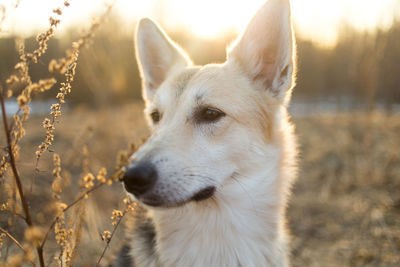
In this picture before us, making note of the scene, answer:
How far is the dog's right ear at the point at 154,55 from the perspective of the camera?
10.0ft

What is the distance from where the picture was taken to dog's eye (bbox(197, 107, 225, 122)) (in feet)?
8.32

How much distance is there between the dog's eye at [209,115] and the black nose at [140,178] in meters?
0.71

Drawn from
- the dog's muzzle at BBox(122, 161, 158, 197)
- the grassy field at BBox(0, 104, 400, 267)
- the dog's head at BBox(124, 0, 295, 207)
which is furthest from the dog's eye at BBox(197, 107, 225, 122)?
the grassy field at BBox(0, 104, 400, 267)

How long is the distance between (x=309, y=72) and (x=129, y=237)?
68.8 feet

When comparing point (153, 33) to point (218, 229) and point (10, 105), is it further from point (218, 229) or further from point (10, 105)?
point (10, 105)

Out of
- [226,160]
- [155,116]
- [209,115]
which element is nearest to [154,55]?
[155,116]

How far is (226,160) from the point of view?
2.40m

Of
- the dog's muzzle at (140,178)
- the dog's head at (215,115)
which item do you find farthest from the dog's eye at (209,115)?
the dog's muzzle at (140,178)

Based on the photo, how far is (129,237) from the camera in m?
2.77

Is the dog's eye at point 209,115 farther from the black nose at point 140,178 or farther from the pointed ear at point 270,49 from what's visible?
the black nose at point 140,178

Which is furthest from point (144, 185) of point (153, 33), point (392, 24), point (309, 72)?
point (309, 72)

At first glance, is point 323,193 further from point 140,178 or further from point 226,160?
point 140,178

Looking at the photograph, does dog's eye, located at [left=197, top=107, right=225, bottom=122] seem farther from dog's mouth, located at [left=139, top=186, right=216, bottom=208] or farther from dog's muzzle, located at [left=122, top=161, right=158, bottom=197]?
dog's muzzle, located at [left=122, top=161, right=158, bottom=197]

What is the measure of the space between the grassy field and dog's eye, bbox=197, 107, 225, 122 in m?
0.87
